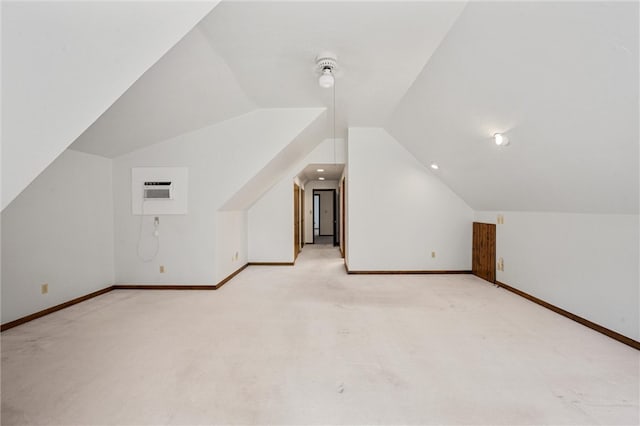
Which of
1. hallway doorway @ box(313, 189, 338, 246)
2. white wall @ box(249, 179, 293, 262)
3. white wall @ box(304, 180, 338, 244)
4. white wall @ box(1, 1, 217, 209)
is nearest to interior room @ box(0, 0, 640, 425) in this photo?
white wall @ box(1, 1, 217, 209)

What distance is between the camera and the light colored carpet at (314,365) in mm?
1781

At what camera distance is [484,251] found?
200 inches

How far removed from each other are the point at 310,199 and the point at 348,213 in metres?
5.22

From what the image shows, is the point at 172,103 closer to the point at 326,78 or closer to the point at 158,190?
the point at 158,190

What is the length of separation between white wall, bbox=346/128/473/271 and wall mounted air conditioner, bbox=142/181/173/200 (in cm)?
297

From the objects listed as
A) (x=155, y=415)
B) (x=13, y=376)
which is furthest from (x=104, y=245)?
(x=155, y=415)

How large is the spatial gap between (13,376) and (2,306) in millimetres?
1316

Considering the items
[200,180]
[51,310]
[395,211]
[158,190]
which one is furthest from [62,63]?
[395,211]

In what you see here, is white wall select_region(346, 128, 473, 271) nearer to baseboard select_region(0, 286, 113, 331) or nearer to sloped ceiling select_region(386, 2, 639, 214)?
sloped ceiling select_region(386, 2, 639, 214)

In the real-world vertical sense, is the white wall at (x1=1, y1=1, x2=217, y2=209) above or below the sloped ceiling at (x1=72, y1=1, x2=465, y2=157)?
below

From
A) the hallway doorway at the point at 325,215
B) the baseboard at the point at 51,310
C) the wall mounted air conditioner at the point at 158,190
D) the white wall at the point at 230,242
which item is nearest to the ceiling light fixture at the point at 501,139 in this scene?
the white wall at the point at 230,242

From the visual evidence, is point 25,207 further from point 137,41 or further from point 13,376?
point 137,41

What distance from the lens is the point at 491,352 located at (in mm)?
2492

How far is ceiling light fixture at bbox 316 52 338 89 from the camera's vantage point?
109 inches
